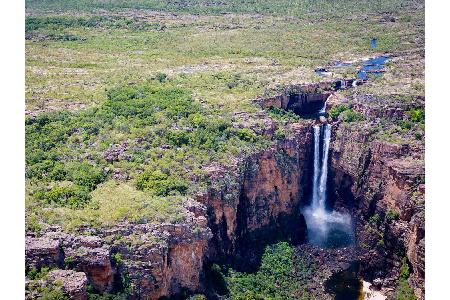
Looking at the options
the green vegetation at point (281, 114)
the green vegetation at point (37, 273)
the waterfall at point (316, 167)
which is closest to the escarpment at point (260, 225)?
the green vegetation at point (37, 273)

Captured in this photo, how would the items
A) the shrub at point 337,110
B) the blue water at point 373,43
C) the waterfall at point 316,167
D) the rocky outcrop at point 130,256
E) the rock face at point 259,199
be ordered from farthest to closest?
the blue water at point 373,43 → the shrub at point 337,110 → the waterfall at point 316,167 → the rock face at point 259,199 → the rocky outcrop at point 130,256

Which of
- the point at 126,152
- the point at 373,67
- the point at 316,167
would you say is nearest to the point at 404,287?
the point at 316,167

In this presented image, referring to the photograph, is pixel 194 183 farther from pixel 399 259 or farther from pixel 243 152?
pixel 399 259

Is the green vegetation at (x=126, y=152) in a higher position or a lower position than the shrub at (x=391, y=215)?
higher

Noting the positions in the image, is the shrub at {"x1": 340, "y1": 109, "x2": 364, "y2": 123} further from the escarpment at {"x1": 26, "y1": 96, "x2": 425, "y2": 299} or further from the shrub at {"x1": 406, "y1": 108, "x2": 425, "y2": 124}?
the shrub at {"x1": 406, "y1": 108, "x2": 425, "y2": 124}

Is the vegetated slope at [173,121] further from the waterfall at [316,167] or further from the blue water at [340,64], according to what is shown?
the blue water at [340,64]

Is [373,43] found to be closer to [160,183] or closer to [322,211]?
[322,211]
